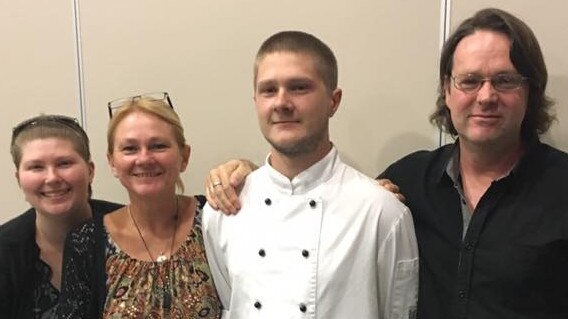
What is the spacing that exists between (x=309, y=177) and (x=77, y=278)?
590 millimetres

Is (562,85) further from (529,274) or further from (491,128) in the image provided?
(529,274)

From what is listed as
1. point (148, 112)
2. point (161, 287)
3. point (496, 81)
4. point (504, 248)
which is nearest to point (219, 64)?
point (148, 112)

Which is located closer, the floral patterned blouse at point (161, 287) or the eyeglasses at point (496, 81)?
the eyeglasses at point (496, 81)

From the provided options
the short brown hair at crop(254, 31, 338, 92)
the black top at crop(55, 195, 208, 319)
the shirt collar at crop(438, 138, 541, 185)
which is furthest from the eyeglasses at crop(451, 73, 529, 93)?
the black top at crop(55, 195, 208, 319)

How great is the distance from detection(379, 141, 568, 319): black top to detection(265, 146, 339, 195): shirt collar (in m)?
0.26

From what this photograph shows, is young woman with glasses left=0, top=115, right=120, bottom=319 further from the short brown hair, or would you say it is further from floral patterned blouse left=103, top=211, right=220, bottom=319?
the short brown hair

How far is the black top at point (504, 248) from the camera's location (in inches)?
48.0

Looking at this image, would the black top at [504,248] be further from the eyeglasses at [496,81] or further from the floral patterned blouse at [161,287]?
the floral patterned blouse at [161,287]

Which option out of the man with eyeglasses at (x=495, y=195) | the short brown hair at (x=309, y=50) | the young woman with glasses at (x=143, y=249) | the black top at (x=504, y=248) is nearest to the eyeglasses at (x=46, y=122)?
the young woman with glasses at (x=143, y=249)

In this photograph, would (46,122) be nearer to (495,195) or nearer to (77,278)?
(77,278)

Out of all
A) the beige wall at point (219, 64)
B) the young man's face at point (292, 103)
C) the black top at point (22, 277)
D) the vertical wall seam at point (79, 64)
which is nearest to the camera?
the young man's face at point (292, 103)

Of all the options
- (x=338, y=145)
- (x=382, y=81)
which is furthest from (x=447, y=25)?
(x=338, y=145)

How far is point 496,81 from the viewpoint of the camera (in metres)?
1.25

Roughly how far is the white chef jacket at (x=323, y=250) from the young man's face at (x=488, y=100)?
0.73 ft
